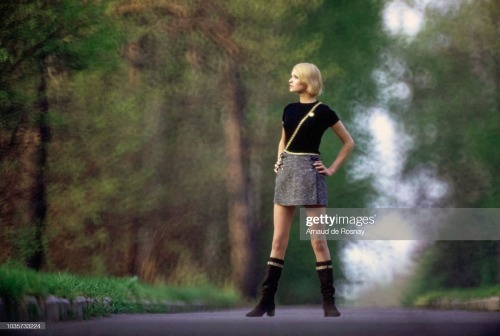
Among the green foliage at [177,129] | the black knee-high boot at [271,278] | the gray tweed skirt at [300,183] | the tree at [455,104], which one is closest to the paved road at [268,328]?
the black knee-high boot at [271,278]

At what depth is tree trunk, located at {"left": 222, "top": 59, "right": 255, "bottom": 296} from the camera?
26.5 metres

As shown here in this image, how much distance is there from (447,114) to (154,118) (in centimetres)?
732

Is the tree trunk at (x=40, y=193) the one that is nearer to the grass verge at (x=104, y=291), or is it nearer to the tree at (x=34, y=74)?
the tree at (x=34, y=74)

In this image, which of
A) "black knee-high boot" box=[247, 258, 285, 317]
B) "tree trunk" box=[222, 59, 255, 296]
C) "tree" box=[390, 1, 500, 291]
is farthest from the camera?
"tree" box=[390, 1, 500, 291]

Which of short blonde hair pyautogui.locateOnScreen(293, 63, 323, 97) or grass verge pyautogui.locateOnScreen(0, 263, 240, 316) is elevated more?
short blonde hair pyautogui.locateOnScreen(293, 63, 323, 97)

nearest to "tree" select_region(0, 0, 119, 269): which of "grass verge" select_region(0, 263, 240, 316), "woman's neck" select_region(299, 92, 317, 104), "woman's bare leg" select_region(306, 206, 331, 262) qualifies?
"grass verge" select_region(0, 263, 240, 316)

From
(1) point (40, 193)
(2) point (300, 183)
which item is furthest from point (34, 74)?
(2) point (300, 183)

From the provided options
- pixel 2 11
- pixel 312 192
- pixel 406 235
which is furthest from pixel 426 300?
pixel 312 192

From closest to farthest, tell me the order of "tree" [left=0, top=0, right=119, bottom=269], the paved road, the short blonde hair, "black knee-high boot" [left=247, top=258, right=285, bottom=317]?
1. the paved road
2. the short blonde hair
3. "black knee-high boot" [left=247, top=258, right=285, bottom=317]
4. "tree" [left=0, top=0, right=119, bottom=269]

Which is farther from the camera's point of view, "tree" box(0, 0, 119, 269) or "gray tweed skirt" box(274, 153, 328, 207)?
"tree" box(0, 0, 119, 269)

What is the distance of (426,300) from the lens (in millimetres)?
25656

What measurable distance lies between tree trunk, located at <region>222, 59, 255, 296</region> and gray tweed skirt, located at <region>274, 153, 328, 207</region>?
56.7ft

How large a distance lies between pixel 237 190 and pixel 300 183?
17.6m

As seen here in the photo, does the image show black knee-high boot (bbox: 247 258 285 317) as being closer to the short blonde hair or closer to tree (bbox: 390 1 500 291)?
the short blonde hair
